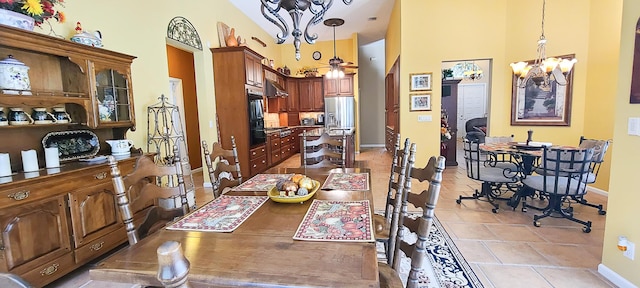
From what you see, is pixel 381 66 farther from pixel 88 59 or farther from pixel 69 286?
pixel 69 286

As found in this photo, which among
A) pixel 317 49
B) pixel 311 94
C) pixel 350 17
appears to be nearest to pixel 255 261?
pixel 350 17

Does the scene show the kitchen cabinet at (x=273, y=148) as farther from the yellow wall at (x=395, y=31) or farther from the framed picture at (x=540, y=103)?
the framed picture at (x=540, y=103)

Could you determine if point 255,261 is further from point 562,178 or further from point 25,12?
point 562,178

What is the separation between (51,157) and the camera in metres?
2.25

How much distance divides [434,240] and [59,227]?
121 inches

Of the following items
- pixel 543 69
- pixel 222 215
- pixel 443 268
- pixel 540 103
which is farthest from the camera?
pixel 540 103

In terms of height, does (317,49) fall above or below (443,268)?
above

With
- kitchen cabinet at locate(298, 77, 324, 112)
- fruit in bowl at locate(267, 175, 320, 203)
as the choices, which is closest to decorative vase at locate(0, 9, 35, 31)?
fruit in bowl at locate(267, 175, 320, 203)

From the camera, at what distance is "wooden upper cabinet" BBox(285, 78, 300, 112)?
8.44 metres

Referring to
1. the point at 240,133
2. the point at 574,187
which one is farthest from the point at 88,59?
the point at 574,187

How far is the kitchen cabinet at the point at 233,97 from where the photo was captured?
16.1ft

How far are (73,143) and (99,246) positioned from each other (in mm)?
982

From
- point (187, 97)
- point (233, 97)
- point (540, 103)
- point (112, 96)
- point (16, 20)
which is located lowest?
point (540, 103)

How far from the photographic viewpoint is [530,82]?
480 centimetres
